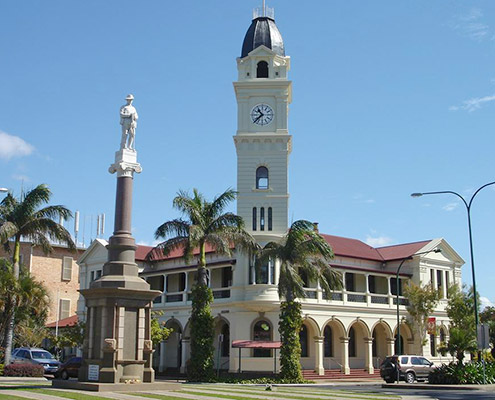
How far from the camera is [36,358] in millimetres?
40594

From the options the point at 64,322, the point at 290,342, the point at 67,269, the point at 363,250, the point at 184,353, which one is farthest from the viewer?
the point at 67,269

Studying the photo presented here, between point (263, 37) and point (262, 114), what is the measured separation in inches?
236

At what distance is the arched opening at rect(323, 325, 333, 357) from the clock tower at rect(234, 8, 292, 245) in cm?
811

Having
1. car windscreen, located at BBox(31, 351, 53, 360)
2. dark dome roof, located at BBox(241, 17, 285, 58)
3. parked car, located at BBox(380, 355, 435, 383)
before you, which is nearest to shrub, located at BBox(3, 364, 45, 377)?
car windscreen, located at BBox(31, 351, 53, 360)

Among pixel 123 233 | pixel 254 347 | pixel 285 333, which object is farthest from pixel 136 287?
pixel 254 347

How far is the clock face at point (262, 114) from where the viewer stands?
161 ft

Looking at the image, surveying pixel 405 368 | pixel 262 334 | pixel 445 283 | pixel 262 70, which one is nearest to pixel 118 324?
pixel 405 368

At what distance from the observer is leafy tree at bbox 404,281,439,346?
163 feet

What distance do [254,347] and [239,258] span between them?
6927mm

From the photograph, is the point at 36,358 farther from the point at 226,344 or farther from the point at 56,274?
the point at 56,274

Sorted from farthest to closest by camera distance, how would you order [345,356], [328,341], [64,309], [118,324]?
[64,309], [328,341], [345,356], [118,324]

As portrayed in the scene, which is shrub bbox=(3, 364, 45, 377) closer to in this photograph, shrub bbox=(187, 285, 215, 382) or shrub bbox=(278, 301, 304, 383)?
shrub bbox=(187, 285, 215, 382)

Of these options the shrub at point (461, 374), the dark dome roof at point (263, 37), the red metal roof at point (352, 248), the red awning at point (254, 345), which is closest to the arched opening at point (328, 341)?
the red metal roof at point (352, 248)

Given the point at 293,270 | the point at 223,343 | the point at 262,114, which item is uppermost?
the point at 262,114
